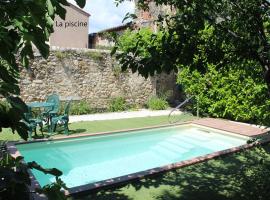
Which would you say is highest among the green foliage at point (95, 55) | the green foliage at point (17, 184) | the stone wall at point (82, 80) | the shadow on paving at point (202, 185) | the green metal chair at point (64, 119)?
the green foliage at point (95, 55)

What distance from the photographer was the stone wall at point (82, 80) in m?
14.7

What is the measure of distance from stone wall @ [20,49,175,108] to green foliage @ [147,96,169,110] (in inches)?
11.8

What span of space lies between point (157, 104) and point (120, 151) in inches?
273

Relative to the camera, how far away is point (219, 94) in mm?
14219

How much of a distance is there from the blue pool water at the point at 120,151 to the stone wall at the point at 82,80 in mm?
3297

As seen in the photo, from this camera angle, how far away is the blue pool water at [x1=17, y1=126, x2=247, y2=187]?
9164 mm

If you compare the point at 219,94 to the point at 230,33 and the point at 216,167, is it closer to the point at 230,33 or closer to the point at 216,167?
the point at 216,167

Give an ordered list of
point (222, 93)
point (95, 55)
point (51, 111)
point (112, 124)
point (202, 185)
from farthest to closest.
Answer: point (95, 55) < point (222, 93) < point (112, 124) < point (51, 111) < point (202, 185)

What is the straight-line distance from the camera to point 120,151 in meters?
11.2

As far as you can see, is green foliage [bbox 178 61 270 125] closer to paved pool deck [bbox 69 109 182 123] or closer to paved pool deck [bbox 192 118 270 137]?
paved pool deck [bbox 192 118 270 137]

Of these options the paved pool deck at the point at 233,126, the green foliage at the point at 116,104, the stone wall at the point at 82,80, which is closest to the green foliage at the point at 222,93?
the paved pool deck at the point at 233,126

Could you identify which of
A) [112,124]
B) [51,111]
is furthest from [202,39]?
[112,124]

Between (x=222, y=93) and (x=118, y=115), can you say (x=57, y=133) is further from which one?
(x=222, y=93)

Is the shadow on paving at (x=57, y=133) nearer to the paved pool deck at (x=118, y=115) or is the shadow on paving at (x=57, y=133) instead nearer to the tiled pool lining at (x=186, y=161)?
the tiled pool lining at (x=186, y=161)
